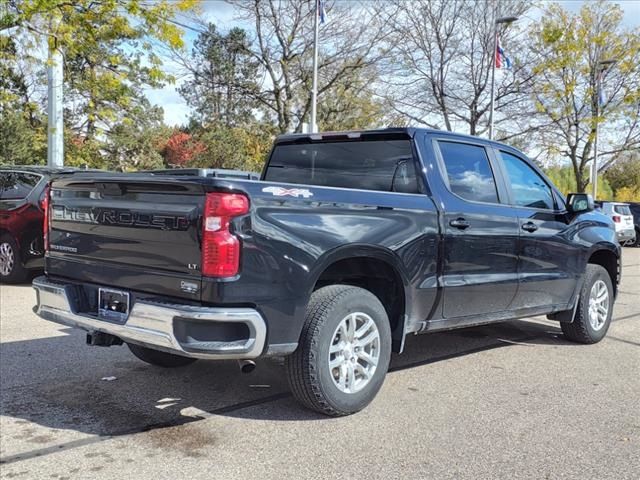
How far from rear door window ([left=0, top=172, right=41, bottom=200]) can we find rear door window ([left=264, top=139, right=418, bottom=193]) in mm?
5226

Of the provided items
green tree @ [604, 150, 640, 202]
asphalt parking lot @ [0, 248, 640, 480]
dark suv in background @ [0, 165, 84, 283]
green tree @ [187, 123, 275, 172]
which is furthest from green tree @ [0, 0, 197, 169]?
green tree @ [604, 150, 640, 202]

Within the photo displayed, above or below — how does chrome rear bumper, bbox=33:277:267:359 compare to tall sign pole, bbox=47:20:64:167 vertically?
→ below

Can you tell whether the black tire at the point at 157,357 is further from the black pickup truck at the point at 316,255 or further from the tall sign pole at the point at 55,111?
the tall sign pole at the point at 55,111

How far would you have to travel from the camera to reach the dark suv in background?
9.08 m

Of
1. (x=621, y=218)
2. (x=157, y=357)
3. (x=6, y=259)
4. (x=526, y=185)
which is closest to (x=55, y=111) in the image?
(x=6, y=259)

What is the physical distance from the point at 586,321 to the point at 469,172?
7.57ft

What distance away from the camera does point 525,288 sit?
18.2 ft

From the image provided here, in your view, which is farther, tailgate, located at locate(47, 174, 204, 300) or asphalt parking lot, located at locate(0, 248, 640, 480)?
tailgate, located at locate(47, 174, 204, 300)

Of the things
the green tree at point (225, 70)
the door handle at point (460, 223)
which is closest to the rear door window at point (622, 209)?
the green tree at point (225, 70)

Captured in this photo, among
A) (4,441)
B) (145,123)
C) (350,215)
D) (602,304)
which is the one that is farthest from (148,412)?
(145,123)

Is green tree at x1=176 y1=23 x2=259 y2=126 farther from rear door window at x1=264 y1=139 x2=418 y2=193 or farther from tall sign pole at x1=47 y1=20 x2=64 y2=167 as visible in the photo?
rear door window at x1=264 y1=139 x2=418 y2=193

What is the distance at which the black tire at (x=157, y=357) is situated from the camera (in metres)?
5.14

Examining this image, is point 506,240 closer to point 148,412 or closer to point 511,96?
point 148,412

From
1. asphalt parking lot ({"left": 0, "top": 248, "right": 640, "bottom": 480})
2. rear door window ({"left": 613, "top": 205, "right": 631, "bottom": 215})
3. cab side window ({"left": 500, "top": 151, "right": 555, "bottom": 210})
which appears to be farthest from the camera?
rear door window ({"left": 613, "top": 205, "right": 631, "bottom": 215})
